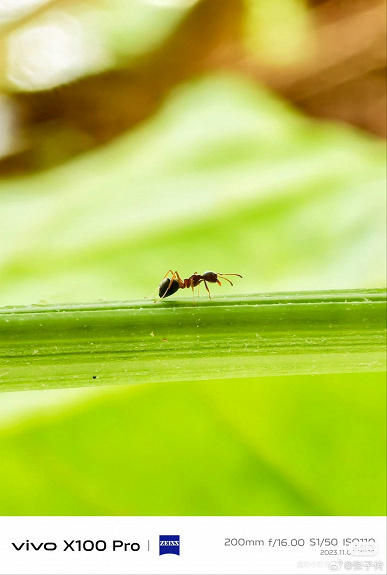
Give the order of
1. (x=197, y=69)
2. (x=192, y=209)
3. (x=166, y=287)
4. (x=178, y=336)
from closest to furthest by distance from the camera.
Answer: (x=178, y=336), (x=166, y=287), (x=192, y=209), (x=197, y=69)

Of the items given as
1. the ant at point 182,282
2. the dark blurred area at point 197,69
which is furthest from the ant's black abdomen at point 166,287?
the dark blurred area at point 197,69

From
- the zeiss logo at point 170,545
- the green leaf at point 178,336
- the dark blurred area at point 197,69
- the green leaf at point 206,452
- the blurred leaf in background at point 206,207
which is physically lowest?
the zeiss logo at point 170,545

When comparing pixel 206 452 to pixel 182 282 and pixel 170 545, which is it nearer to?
pixel 170 545

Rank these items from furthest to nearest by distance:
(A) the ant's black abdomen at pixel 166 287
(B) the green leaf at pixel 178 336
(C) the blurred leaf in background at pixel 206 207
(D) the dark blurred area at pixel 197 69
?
1. (D) the dark blurred area at pixel 197 69
2. (C) the blurred leaf in background at pixel 206 207
3. (A) the ant's black abdomen at pixel 166 287
4. (B) the green leaf at pixel 178 336

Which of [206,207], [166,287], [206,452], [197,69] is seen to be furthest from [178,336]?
[197,69]

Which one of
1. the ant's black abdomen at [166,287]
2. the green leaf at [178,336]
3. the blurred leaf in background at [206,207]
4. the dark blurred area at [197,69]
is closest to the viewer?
the green leaf at [178,336]
